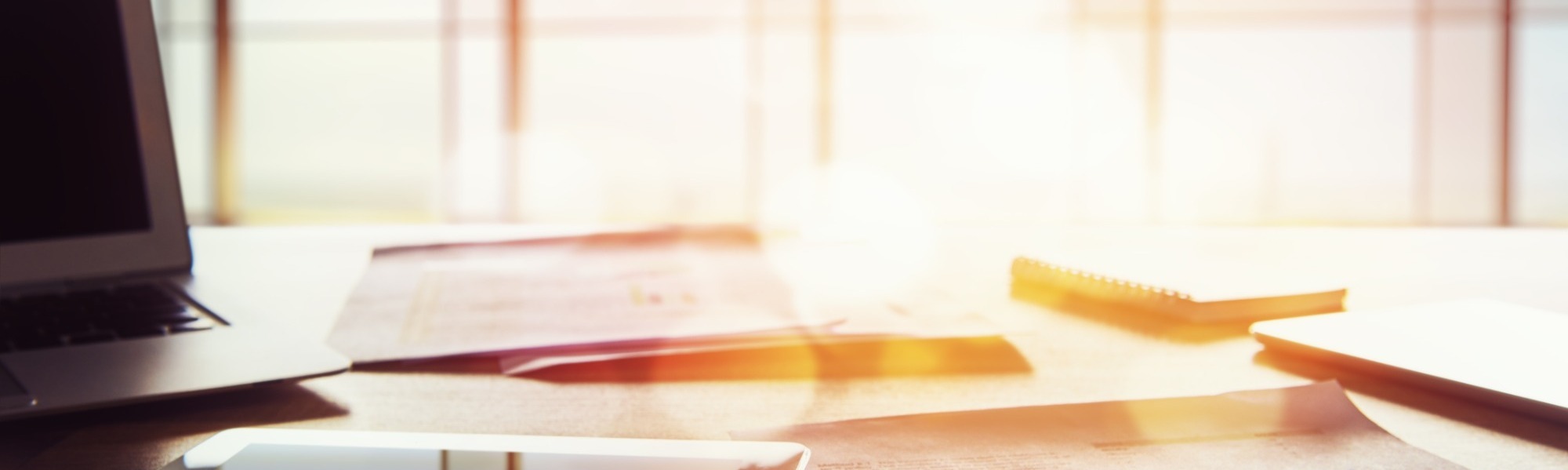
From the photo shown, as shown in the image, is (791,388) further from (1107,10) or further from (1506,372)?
(1107,10)

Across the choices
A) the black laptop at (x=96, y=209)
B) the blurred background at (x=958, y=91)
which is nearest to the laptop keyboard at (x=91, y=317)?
the black laptop at (x=96, y=209)

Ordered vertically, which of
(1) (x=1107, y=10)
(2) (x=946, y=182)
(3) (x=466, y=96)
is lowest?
(2) (x=946, y=182)

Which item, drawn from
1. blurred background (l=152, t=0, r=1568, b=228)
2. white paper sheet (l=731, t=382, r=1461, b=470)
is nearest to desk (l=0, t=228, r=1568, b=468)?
white paper sheet (l=731, t=382, r=1461, b=470)

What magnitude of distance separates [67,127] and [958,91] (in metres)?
5.30

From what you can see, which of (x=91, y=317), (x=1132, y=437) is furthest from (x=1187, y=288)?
(x=91, y=317)

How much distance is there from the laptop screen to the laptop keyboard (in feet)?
0.23

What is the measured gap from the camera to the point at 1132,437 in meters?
0.35

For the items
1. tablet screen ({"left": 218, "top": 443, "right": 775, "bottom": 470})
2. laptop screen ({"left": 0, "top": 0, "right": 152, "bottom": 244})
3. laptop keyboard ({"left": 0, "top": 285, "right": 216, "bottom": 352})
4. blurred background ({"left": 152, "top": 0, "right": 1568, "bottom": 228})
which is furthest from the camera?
blurred background ({"left": 152, "top": 0, "right": 1568, "bottom": 228})

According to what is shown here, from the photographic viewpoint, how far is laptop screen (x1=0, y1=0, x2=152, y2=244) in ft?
1.93

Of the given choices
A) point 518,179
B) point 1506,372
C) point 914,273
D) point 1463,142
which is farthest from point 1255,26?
point 1506,372

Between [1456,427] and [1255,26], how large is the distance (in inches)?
205

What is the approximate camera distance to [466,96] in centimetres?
511

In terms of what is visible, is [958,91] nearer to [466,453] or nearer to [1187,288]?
[1187,288]

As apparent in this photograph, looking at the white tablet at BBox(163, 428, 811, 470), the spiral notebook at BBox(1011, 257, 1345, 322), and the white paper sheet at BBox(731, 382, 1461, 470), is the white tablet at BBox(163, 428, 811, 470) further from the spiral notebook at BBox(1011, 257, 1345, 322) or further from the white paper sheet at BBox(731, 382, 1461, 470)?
the spiral notebook at BBox(1011, 257, 1345, 322)
